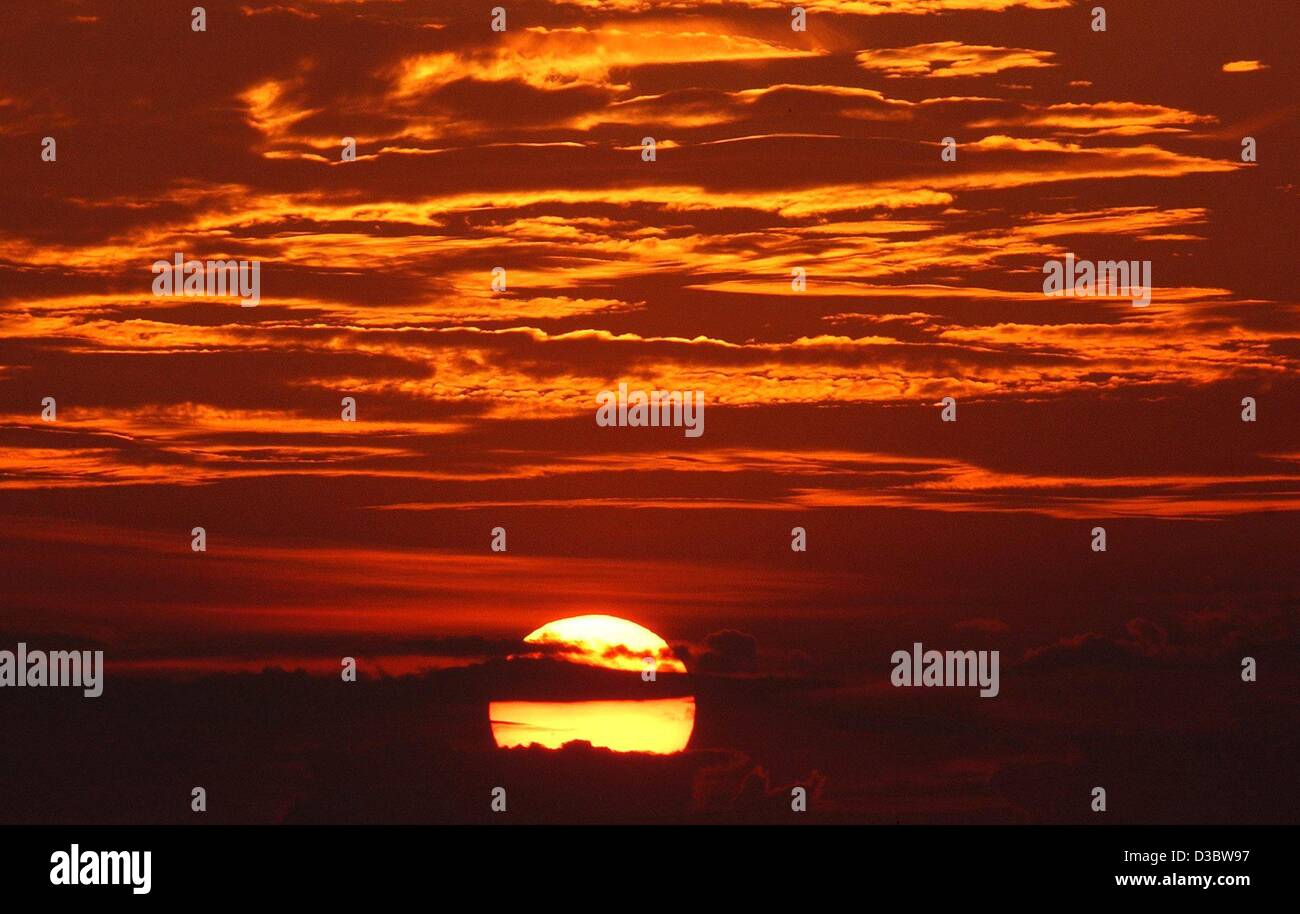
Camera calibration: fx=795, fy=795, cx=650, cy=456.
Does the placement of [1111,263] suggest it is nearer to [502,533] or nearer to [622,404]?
[622,404]

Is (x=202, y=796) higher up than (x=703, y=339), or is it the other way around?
(x=703, y=339)

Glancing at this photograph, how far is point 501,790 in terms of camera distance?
1083 inches

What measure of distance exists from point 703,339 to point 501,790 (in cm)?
1773

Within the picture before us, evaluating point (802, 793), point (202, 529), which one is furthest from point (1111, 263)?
point (202, 529)

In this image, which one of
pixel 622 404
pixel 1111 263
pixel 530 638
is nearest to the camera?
pixel 622 404

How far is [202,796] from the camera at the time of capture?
2722cm

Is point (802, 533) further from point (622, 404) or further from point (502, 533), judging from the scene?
point (502, 533)

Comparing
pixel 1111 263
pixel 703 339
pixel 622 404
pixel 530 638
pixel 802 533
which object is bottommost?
pixel 530 638
